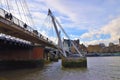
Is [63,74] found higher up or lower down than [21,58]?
lower down

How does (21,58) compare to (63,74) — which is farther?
(21,58)

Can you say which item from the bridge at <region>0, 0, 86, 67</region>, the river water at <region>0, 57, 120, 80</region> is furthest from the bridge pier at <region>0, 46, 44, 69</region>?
the river water at <region>0, 57, 120, 80</region>

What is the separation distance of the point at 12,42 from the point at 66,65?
16.1 metres

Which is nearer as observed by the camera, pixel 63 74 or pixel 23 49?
pixel 63 74

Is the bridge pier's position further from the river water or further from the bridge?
the river water

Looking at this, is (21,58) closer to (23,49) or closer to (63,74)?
(23,49)

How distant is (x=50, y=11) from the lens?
259 ft

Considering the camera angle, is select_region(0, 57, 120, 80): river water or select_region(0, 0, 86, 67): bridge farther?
select_region(0, 0, 86, 67): bridge

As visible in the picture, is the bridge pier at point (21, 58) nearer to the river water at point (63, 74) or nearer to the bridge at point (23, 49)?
the bridge at point (23, 49)

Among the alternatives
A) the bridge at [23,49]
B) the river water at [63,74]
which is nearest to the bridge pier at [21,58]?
the bridge at [23,49]

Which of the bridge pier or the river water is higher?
the bridge pier

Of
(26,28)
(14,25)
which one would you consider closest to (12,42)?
(26,28)

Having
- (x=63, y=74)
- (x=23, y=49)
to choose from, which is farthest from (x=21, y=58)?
(x=63, y=74)

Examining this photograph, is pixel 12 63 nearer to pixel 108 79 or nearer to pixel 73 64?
pixel 73 64
